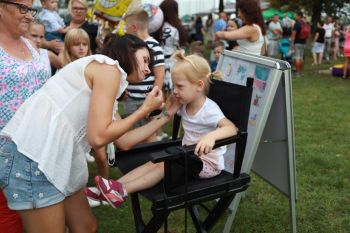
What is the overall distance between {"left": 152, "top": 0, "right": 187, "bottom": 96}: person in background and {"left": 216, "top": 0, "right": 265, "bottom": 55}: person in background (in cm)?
113

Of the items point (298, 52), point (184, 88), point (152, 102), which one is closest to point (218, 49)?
point (184, 88)

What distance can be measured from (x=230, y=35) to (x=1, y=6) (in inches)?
108

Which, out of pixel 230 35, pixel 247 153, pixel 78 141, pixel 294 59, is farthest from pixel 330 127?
pixel 294 59

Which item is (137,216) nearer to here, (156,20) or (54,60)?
(54,60)

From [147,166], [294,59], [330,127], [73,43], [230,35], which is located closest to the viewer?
[147,166]

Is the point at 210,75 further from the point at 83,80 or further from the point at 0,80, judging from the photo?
the point at 0,80

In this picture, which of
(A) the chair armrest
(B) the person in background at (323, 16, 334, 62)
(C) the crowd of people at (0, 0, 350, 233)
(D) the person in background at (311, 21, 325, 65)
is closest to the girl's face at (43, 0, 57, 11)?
(C) the crowd of people at (0, 0, 350, 233)

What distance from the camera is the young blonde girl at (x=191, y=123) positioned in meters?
2.26

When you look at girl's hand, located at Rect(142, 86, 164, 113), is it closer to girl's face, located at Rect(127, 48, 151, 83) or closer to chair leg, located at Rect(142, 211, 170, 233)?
girl's face, located at Rect(127, 48, 151, 83)

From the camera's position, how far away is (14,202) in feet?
6.36

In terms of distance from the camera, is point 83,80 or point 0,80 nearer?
point 83,80

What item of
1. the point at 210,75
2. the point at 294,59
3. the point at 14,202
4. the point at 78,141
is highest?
the point at 210,75

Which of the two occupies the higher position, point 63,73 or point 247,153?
point 63,73

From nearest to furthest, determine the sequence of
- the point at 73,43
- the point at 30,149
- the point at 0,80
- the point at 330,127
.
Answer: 1. the point at 30,149
2. the point at 0,80
3. the point at 73,43
4. the point at 330,127
